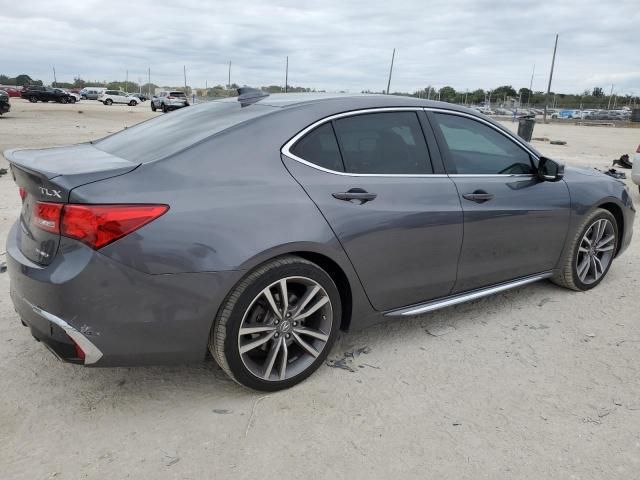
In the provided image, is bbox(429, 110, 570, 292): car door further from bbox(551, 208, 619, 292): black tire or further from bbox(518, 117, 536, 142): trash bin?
bbox(518, 117, 536, 142): trash bin

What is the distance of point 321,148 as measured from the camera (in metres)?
2.97

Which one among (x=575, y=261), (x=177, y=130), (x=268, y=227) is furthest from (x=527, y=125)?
(x=268, y=227)

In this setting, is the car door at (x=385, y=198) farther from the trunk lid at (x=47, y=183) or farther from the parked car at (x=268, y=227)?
the trunk lid at (x=47, y=183)

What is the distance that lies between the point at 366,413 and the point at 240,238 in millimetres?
1100

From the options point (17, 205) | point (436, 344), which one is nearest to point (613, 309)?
point (436, 344)

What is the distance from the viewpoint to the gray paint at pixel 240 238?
2.36 m

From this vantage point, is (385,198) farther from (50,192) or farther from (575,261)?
(575,261)

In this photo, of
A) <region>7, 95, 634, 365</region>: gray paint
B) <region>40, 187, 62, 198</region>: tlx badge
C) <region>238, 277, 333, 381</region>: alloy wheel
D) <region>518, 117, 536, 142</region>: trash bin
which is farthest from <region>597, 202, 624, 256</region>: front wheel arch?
<region>518, 117, 536, 142</region>: trash bin

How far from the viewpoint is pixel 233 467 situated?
91.4 inches

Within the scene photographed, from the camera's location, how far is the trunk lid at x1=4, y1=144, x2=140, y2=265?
7.89 feet

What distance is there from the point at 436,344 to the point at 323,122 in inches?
63.7

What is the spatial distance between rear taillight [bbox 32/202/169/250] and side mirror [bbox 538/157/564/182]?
2814 mm

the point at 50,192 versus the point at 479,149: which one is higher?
the point at 479,149

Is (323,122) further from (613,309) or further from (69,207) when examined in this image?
(613,309)
